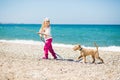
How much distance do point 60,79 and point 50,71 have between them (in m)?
Result: 1.06

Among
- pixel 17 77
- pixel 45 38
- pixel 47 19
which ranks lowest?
pixel 17 77

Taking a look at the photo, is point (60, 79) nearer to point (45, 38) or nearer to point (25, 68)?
point (25, 68)

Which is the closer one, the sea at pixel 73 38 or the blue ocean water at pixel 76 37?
the sea at pixel 73 38

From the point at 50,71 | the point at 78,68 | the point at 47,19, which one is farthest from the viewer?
the point at 47,19

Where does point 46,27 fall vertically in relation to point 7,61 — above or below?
above

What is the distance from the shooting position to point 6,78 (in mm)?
9016

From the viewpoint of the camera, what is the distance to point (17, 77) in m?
9.23

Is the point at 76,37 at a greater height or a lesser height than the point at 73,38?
lesser

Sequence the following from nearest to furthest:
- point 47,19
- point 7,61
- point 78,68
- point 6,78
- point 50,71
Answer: point 6,78 → point 50,71 → point 78,68 → point 7,61 → point 47,19

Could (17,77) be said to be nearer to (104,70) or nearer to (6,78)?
(6,78)

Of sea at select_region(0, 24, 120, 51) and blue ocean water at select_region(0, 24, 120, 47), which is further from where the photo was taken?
blue ocean water at select_region(0, 24, 120, 47)

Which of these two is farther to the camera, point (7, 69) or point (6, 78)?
point (7, 69)

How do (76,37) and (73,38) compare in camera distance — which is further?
(76,37)

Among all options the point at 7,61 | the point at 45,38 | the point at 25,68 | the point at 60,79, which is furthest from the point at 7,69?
the point at 45,38
